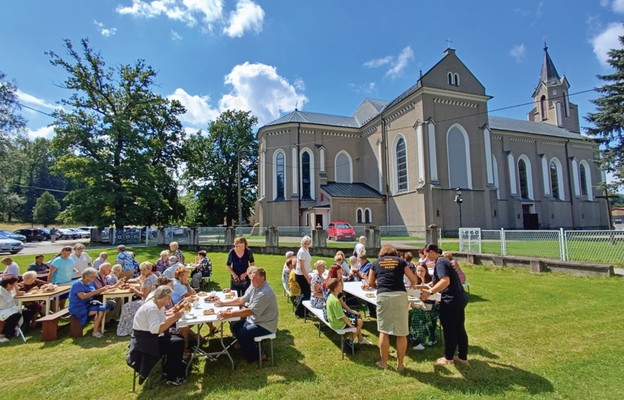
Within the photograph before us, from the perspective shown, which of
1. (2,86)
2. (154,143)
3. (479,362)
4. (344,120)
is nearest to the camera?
(479,362)

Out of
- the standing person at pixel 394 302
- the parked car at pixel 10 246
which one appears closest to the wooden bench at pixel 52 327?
the standing person at pixel 394 302

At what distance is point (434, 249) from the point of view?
15.7 ft

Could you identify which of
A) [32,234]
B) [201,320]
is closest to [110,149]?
[32,234]

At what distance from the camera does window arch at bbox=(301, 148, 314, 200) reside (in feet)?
115

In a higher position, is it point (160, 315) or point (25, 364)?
point (160, 315)

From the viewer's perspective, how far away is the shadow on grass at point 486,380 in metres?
3.85

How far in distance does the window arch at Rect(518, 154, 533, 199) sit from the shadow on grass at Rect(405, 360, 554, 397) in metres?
39.3

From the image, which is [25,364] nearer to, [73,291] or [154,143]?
[73,291]

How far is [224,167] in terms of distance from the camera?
4225 cm

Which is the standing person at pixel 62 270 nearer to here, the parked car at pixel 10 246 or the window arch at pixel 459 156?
the parked car at pixel 10 246

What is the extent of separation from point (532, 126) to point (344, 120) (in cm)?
2525

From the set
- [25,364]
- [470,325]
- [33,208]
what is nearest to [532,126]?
[470,325]

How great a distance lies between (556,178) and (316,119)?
101 feet

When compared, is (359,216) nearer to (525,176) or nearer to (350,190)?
(350,190)
